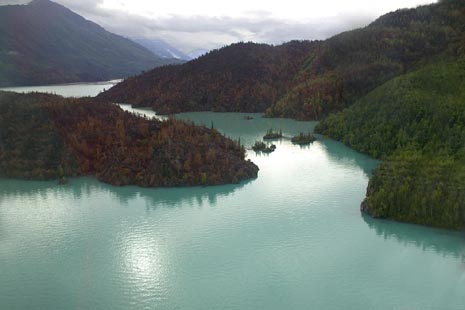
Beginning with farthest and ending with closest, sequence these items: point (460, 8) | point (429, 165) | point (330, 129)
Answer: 1. point (460, 8)
2. point (330, 129)
3. point (429, 165)

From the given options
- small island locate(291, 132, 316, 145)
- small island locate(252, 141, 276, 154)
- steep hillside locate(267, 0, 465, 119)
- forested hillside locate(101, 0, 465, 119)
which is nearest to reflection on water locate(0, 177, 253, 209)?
small island locate(252, 141, 276, 154)

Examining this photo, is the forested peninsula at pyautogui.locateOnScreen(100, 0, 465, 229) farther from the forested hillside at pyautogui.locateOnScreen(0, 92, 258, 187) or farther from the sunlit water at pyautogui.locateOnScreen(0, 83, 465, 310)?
the forested hillside at pyautogui.locateOnScreen(0, 92, 258, 187)

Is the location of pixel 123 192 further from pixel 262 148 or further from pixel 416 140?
pixel 416 140

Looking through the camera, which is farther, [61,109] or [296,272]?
[61,109]

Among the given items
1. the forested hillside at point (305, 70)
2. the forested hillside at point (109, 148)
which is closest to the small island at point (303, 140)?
the forested hillside at point (109, 148)

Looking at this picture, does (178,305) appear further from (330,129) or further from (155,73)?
(155,73)

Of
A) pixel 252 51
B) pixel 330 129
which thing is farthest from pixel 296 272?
pixel 252 51
